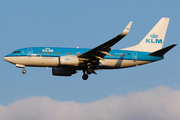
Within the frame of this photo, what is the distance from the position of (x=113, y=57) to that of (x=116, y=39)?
21.3ft

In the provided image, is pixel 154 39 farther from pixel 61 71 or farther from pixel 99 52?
pixel 61 71

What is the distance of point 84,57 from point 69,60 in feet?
7.17

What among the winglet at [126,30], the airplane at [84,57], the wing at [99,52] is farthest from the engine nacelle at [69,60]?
the winglet at [126,30]

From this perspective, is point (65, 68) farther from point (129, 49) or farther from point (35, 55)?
point (129, 49)

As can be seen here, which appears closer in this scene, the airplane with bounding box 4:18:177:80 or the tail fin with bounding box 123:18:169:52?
the airplane with bounding box 4:18:177:80

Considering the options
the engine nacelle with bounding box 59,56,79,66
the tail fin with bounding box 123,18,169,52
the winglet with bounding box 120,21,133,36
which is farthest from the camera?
the tail fin with bounding box 123,18,169,52

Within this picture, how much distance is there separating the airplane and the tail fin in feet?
0.50

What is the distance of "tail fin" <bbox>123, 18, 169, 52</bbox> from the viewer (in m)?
52.5

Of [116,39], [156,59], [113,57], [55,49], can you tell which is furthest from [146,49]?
[55,49]

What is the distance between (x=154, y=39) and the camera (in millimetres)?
54094

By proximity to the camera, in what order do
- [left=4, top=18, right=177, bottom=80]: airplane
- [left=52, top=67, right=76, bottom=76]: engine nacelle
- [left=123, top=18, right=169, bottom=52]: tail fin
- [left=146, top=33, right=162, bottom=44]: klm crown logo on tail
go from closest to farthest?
[left=4, top=18, right=177, bottom=80]: airplane, [left=52, top=67, right=76, bottom=76]: engine nacelle, [left=123, top=18, right=169, bottom=52]: tail fin, [left=146, top=33, right=162, bottom=44]: klm crown logo on tail

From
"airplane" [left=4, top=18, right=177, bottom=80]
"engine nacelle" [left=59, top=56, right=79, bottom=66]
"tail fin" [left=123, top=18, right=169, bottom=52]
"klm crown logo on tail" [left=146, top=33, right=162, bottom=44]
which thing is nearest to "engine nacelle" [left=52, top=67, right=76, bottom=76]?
"airplane" [left=4, top=18, right=177, bottom=80]

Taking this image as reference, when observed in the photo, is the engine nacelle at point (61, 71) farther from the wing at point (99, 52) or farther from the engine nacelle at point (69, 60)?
the wing at point (99, 52)

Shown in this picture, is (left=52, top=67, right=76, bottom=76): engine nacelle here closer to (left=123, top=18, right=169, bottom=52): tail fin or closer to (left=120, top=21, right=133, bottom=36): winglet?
(left=123, top=18, right=169, bottom=52): tail fin
